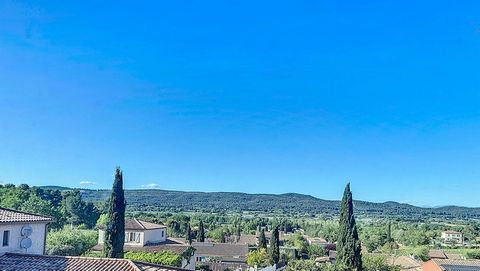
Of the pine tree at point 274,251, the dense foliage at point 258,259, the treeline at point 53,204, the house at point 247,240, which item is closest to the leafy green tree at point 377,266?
the dense foliage at point 258,259

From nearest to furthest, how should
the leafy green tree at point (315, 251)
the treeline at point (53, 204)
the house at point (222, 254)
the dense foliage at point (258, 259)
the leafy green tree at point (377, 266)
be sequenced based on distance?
1. the leafy green tree at point (377, 266)
2. the dense foliage at point (258, 259)
3. the house at point (222, 254)
4. the treeline at point (53, 204)
5. the leafy green tree at point (315, 251)

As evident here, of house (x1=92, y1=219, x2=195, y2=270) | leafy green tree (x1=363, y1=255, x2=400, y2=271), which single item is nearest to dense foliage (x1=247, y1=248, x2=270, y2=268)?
house (x1=92, y1=219, x2=195, y2=270)

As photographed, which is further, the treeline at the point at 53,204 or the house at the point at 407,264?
the treeline at the point at 53,204

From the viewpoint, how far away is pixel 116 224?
2888cm

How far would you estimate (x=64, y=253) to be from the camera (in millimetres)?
40312

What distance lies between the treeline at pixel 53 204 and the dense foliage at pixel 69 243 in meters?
9.44

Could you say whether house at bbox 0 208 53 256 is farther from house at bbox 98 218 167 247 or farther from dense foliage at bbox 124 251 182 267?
house at bbox 98 218 167 247

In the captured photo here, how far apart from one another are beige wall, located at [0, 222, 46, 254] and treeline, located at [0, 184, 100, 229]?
3454 centimetres

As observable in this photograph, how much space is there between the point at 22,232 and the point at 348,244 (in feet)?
68.1

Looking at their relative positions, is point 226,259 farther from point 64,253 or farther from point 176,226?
point 176,226

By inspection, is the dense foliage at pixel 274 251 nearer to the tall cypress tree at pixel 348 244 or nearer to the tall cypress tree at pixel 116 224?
the tall cypress tree at pixel 348 244

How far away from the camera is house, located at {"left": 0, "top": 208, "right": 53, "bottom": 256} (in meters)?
18.4

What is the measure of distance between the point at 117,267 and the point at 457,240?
93957mm

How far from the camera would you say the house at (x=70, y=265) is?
52.7 feet
